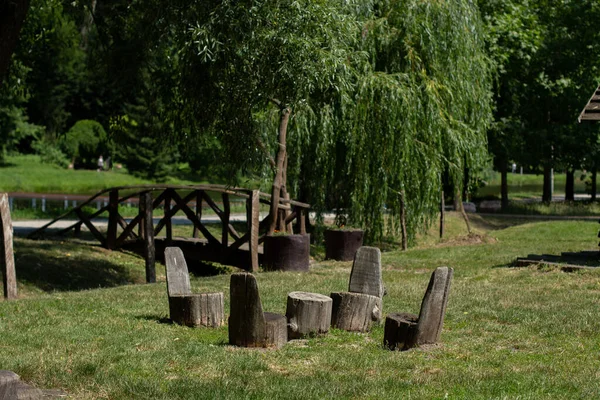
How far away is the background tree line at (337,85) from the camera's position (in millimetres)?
16906

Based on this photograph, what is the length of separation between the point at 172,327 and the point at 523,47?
30.0 m

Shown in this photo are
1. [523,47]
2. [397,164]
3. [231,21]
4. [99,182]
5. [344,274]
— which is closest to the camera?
[231,21]

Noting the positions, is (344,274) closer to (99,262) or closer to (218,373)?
(99,262)

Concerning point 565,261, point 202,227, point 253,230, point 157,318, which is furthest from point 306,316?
point 202,227

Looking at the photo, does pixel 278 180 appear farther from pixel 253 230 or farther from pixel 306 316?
pixel 306 316

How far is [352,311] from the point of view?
35.3 ft

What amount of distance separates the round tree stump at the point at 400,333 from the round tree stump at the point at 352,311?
832mm

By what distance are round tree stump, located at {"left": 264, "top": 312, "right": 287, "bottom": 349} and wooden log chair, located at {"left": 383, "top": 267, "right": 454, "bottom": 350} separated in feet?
3.58

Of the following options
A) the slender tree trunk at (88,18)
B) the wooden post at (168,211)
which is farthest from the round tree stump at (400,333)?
the slender tree trunk at (88,18)

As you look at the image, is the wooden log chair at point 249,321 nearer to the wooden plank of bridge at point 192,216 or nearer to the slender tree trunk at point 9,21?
the slender tree trunk at point 9,21

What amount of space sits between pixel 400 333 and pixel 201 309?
8.48 feet

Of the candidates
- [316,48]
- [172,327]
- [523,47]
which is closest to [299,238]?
[316,48]

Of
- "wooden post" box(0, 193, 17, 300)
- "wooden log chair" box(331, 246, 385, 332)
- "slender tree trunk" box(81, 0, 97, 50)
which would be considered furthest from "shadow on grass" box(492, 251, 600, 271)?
"slender tree trunk" box(81, 0, 97, 50)

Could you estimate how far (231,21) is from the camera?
16.2 metres
